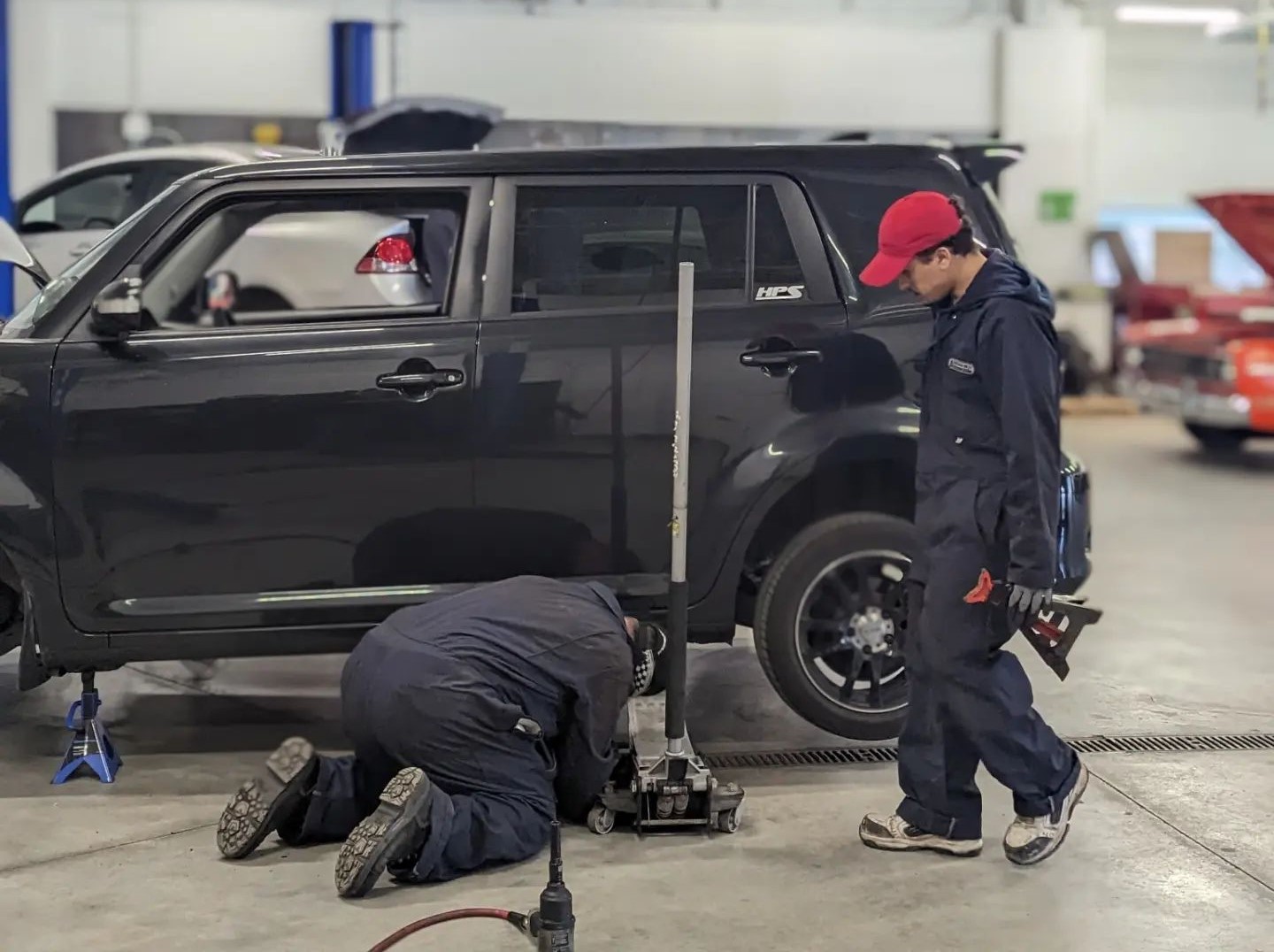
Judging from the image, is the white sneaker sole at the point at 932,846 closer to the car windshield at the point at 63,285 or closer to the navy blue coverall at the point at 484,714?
the navy blue coverall at the point at 484,714

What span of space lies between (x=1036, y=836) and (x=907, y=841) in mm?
311

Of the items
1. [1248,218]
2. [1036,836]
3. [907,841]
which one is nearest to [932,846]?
[907,841]

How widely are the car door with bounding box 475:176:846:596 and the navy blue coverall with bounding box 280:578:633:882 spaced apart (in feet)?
1.51

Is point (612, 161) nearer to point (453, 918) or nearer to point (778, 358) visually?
point (778, 358)

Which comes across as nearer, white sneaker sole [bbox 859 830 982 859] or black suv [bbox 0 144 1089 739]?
white sneaker sole [bbox 859 830 982 859]

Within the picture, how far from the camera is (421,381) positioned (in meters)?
4.13

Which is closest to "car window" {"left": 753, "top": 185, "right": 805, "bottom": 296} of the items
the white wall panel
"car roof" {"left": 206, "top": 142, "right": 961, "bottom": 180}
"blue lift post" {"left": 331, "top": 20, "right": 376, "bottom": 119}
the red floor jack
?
"car roof" {"left": 206, "top": 142, "right": 961, "bottom": 180}

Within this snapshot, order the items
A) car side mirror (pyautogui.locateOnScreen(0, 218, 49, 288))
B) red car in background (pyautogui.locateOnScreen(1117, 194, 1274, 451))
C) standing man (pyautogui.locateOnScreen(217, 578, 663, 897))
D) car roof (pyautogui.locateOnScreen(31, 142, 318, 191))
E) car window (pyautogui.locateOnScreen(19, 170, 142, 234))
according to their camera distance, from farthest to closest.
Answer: red car in background (pyautogui.locateOnScreen(1117, 194, 1274, 451)) < car window (pyautogui.locateOnScreen(19, 170, 142, 234)) < car roof (pyautogui.locateOnScreen(31, 142, 318, 191)) < car side mirror (pyautogui.locateOnScreen(0, 218, 49, 288)) < standing man (pyautogui.locateOnScreen(217, 578, 663, 897))

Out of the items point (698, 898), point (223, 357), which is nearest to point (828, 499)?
point (698, 898)

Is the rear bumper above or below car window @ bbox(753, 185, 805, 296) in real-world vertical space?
below

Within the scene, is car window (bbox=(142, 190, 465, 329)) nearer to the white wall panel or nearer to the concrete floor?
the concrete floor

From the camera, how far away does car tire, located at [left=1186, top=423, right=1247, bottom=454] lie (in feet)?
36.4

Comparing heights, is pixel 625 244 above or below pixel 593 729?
above

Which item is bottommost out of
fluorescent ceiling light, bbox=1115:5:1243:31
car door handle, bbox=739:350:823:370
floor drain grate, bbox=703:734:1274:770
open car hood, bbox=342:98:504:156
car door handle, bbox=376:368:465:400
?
floor drain grate, bbox=703:734:1274:770
